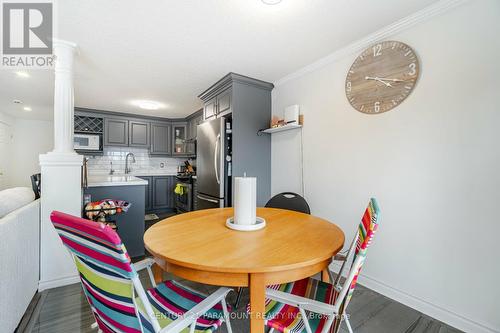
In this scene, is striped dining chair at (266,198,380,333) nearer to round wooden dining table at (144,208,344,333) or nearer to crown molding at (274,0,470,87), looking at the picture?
round wooden dining table at (144,208,344,333)

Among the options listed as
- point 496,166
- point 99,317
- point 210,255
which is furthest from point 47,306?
point 496,166

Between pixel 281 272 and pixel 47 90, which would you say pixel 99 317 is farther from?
pixel 47 90

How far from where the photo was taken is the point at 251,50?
2227 millimetres

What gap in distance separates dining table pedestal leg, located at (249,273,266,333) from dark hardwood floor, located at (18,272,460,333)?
74 centimetres

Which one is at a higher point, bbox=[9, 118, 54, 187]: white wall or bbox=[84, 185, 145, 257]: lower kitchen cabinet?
bbox=[9, 118, 54, 187]: white wall

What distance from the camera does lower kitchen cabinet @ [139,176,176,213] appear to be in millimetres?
5008

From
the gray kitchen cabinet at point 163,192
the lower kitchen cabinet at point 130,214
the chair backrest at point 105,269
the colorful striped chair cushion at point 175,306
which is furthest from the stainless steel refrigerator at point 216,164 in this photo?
the gray kitchen cabinet at point 163,192

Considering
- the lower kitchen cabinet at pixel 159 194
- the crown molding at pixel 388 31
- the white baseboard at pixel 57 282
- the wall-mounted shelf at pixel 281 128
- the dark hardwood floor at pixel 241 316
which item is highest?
the crown molding at pixel 388 31

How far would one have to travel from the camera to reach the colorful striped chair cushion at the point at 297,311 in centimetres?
91

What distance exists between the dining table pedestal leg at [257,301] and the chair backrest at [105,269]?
0.39m

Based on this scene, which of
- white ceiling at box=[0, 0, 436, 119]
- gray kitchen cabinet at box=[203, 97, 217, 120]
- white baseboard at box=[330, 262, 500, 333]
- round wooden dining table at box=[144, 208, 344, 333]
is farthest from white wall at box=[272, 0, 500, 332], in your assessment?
gray kitchen cabinet at box=[203, 97, 217, 120]

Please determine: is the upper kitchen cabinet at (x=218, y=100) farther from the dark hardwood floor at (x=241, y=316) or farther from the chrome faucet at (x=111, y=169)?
the chrome faucet at (x=111, y=169)

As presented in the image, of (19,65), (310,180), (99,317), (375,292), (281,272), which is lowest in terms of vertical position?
(375,292)

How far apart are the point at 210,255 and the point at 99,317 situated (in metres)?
0.45
